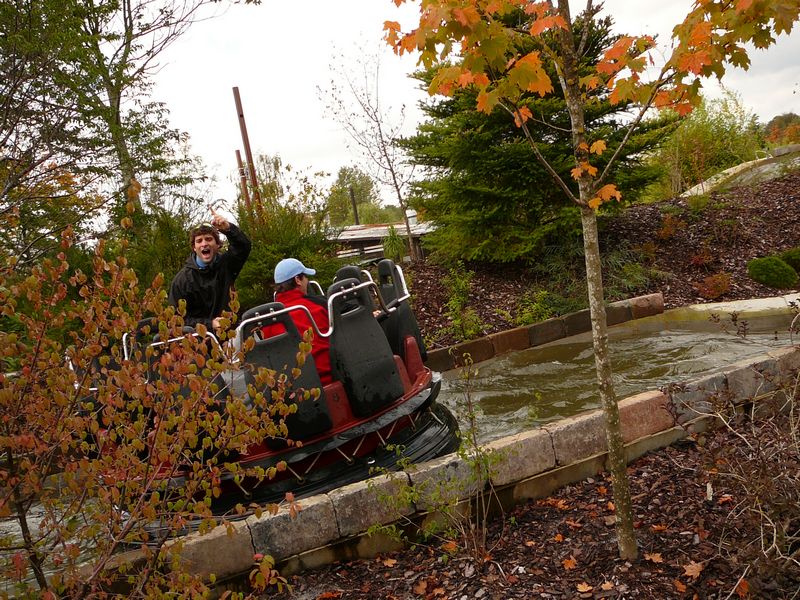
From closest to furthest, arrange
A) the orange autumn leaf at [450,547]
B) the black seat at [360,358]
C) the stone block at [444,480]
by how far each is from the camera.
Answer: the orange autumn leaf at [450,547] → the stone block at [444,480] → the black seat at [360,358]

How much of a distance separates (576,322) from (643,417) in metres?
4.83

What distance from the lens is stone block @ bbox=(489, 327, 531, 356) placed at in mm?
7875

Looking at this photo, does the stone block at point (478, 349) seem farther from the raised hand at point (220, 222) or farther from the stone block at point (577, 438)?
Result: the stone block at point (577, 438)

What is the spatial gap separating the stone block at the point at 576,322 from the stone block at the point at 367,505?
18.1 ft

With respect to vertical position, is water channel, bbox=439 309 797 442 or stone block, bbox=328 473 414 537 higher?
stone block, bbox=328 473 414 537

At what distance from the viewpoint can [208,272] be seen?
5.02 metres

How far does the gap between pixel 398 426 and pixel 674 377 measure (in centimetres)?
284

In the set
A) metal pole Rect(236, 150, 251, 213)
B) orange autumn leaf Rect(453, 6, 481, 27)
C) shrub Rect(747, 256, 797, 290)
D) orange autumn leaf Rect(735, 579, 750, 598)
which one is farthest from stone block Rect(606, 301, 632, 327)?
orange autumn leaf Rect(453, 6, 481, 27)

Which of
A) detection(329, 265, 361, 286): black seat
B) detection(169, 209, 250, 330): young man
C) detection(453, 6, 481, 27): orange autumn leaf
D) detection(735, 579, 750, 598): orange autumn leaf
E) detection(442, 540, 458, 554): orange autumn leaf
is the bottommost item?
detection(735, 579, 750, 598): orange autumn leaf

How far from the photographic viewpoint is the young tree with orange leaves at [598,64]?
2.22 meters

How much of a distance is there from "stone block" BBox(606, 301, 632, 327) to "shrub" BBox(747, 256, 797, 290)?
198 cm

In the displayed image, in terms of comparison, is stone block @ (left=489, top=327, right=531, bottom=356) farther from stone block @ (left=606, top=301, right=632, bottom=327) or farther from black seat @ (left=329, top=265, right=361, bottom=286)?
black seat @ (left=329, top=265, right=361, bottom=286)

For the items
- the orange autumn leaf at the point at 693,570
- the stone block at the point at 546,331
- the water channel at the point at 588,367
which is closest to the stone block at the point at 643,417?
the orange autumn leaf at the point at 693,570

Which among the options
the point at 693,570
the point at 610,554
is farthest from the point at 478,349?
A: the point at 693,570
